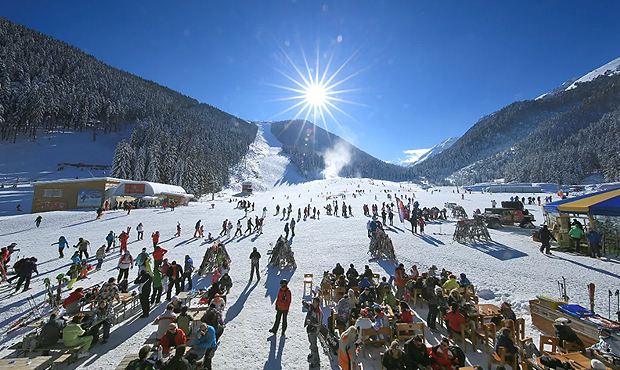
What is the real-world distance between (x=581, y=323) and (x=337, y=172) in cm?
15098

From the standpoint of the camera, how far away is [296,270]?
13297 mm

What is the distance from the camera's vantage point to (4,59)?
8194 cm

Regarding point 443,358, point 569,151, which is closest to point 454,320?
point 443,358

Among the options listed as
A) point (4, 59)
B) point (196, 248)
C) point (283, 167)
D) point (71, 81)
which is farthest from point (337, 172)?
point (196, 248)

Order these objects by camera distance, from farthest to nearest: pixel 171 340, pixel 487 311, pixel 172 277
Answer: pixel 172 277 < pixel 487 311 < pixel 171 340

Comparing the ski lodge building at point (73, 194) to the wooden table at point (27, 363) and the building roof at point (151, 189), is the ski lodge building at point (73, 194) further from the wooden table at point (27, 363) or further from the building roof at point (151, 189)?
the wooden table at point (27, 363)

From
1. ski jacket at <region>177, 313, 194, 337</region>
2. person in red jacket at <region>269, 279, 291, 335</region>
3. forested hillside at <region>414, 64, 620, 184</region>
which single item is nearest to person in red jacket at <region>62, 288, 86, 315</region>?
ski jacket at <region>177, 313, 194, 337</region>

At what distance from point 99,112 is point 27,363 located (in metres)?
109

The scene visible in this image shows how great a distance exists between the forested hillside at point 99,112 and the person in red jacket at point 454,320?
57.4 m

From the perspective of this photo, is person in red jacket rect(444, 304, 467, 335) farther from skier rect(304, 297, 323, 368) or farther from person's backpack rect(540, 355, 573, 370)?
skier rect(304, 297, 323, 368)

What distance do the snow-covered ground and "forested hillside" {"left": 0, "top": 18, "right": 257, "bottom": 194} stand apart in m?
33.7

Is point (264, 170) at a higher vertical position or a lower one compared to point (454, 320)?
higher

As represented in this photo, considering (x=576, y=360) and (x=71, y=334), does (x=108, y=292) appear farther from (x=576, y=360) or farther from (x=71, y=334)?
(x=576, y=360)

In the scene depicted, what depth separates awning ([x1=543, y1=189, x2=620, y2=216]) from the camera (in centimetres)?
1324
